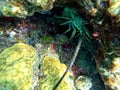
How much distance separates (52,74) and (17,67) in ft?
2.00

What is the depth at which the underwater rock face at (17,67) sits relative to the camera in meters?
3.30

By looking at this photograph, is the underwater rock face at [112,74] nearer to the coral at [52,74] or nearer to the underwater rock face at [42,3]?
the coral at [52,74]

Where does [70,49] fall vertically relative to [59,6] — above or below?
below

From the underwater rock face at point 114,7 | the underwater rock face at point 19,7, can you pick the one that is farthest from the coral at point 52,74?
the underwater rock face at point 114,7

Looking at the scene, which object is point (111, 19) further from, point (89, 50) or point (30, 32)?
point (30, 32)

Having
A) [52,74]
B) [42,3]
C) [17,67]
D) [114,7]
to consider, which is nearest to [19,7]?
[42,3]

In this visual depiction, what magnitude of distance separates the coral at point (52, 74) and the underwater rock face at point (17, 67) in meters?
0.26

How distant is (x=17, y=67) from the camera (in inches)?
134

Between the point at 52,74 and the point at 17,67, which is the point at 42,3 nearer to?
the point at 17,67

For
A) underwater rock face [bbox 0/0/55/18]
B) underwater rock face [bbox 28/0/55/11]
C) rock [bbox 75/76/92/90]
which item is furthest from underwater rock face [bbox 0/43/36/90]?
rock [bbox 75/76/92/90]

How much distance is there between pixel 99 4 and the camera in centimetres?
322

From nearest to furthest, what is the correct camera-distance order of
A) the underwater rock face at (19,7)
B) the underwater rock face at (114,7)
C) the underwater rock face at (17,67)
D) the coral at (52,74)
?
1. the underwater rock face at (114,7)
2. the underwater rock face at (17,67)
3. the underwater rock face at (19,7)
4. the coral at (52,74)

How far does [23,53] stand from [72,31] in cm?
105

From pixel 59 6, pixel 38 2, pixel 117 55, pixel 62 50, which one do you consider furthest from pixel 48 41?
pixel 117 55
